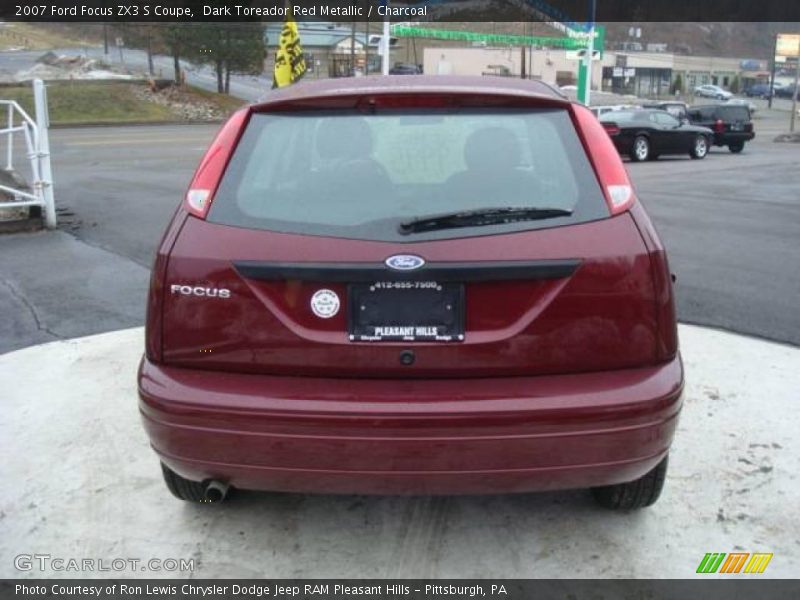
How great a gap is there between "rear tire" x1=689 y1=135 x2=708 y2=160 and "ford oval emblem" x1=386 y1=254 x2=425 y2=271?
22.6 metres

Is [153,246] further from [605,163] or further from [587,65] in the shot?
[587,65]

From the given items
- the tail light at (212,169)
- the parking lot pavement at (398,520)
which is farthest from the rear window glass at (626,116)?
the tail light at (212,169)

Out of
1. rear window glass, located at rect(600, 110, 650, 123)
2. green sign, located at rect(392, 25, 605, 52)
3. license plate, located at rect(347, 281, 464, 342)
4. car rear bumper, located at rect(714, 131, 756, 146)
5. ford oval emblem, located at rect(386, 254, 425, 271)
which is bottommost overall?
car rear bumper, located at rect(714, 131, 756, 146)

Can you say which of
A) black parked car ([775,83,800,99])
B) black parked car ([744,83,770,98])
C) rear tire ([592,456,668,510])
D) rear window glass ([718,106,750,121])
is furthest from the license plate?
black parked car ([744,83,770,98])

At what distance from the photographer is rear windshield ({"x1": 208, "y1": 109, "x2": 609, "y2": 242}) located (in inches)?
104

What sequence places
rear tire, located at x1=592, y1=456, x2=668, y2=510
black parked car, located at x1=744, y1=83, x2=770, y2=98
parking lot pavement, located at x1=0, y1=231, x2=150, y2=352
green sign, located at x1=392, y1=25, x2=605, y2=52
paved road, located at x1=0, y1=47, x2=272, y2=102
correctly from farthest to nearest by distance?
1. black parked car, located at x1=744, y1=83, x2=770, y2=98
2. paved road, located at x1=0, y1=47, x2=272, y2=102
3. green sign, located at x1=392, y1=25, x2=605, y2=52
4. parking lot pavement, located at x1=0, y1=231, x2=150, y2=352
5. rear tire, located at x1=592, y1=456, x2=668, y2=510

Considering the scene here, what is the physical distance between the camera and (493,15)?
6688 centimetres

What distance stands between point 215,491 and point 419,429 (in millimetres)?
905

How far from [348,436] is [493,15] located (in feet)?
228

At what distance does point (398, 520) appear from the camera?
3180 mm

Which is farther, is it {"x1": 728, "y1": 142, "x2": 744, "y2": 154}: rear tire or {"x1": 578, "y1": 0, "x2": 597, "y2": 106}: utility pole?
{"x1": 728, "y1": 142, "x2": 744, "y2": 154}: rear tire

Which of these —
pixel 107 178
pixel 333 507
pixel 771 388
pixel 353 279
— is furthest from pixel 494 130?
pixel 107 178

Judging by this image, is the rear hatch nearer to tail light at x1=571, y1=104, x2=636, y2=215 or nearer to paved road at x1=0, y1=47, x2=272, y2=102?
tail light at x1=571, y1=104, x2=636, y2=215
